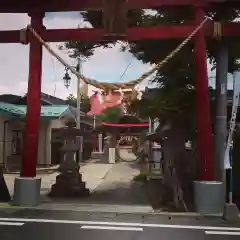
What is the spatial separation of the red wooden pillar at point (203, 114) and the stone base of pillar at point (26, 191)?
455 centimetres

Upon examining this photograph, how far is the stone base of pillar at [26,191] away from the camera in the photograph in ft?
35.9

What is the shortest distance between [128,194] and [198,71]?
553 cm

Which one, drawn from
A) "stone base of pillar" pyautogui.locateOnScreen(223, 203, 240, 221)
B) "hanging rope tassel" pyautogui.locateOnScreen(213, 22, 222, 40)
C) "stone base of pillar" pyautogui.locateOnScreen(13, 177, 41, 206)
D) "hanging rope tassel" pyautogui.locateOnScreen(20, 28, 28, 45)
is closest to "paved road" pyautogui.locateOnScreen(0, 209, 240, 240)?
"stone base of pillar" pyautogui.locateOnScreen(223, 203, 240, 221)

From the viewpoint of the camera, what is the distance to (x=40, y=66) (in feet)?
38.2

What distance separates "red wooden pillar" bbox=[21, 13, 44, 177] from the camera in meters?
11.3

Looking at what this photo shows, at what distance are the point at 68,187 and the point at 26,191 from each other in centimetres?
293

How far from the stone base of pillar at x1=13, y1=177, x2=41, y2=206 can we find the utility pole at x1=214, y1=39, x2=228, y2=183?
5.24 meters

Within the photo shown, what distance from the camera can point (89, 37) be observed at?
1140 centimetres

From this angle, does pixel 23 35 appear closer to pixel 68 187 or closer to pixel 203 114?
pixel 68 187

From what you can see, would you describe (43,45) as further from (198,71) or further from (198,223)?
(198,223)

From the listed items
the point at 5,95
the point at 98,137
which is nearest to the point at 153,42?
the point at 5,95

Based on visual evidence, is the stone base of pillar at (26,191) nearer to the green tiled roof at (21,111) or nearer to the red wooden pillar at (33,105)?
the red wooden pillar at (33,105)

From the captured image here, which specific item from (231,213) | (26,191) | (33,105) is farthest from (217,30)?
(26,191)

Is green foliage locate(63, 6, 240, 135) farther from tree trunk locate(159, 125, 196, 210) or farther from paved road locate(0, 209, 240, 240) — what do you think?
paved road locate(0, 209, 240, 240)
